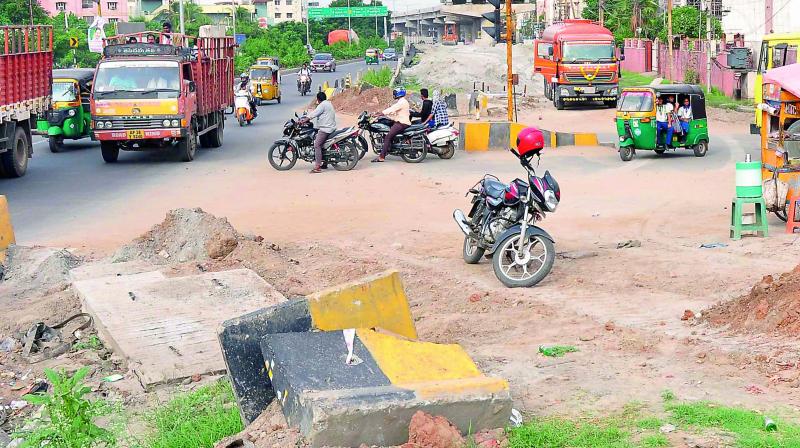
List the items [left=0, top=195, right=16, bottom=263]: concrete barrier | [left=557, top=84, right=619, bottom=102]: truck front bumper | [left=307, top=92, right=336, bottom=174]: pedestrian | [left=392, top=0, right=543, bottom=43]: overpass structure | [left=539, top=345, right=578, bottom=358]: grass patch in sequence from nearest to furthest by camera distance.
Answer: [left=539, top=345, right=578, bottom=358]: grass patch, [left=0, top=195, right=16, bottom=263]: concrete barrier, [left=307, top=92, right=336, bottom=174]: pedestrian, [left=557, top=84, right=619, bottom=102]: truck front bumper, [left=392, top=0, right=543, bottom=43]: overpass structure

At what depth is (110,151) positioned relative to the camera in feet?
72.1

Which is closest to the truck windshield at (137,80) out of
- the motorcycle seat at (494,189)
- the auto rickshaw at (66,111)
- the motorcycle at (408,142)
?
the auto rickshaw at (66,111)

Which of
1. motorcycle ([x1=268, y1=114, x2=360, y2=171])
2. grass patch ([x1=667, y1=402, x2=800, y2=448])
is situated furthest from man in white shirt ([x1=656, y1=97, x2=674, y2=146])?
grass patch ([x1=667, y1=402, x2=800, y2=448])

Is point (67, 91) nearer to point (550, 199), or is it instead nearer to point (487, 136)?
point (487, 136)

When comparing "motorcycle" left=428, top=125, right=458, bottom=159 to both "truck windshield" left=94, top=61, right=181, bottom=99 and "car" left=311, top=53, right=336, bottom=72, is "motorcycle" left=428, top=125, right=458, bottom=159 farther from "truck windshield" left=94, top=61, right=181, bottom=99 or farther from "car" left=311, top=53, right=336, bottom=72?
"car" left=311, top=53, right=336, bottom=72

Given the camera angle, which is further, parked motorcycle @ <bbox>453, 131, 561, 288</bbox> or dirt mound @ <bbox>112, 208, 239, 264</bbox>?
dirt mound @ <bbox>112, 208, 239, 264</bbox>

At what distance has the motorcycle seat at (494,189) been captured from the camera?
33.6 feet

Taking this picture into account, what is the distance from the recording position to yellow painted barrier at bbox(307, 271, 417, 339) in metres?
6.66

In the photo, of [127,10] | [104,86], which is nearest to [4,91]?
[104,86]

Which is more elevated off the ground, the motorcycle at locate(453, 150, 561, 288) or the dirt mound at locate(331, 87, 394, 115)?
the dirt mound at locate(331, 87, 394, 115)

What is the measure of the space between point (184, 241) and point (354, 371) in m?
6.20

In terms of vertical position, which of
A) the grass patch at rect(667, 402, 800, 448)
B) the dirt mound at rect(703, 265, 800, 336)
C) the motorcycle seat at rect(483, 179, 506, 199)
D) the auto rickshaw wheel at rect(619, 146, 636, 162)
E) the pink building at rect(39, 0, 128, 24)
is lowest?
the grass patch at rect(667, 402, 800, 448)

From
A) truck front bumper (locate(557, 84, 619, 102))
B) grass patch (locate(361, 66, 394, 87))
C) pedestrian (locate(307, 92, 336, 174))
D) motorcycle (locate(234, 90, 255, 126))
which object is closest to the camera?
pedestrian (locate(307, 92, 336, 174))

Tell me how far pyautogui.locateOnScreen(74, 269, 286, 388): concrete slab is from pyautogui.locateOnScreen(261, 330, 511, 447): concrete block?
1752 millimetres
